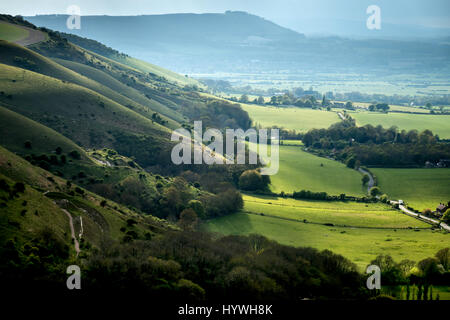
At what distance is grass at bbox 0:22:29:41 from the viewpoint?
167375mm

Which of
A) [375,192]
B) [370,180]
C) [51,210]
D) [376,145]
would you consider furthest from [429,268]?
[376,145]

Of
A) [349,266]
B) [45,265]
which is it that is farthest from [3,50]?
[349,266]

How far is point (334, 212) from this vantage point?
94.9 m

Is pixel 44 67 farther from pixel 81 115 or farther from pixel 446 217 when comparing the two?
pixel 446 217

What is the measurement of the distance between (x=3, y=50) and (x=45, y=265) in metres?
117

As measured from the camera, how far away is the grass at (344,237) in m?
70.7

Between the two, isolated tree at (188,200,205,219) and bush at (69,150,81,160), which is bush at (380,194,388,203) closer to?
→ isolated tree at (188,200,205,219)

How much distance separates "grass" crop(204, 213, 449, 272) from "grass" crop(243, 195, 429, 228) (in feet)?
11.4

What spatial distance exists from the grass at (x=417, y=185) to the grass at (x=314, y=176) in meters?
7.30

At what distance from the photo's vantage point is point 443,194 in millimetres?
109438

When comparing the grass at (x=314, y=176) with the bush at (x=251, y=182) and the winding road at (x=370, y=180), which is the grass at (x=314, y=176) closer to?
the winding road at (x=370, y=180)

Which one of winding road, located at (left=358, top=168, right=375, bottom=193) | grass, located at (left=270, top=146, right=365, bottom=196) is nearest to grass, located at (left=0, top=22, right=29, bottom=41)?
grass, located at (left=270, top=146, right=365, bottom=196)

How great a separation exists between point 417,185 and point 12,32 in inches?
6093

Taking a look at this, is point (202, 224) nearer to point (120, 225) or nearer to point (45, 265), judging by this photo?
point (120, 225)
